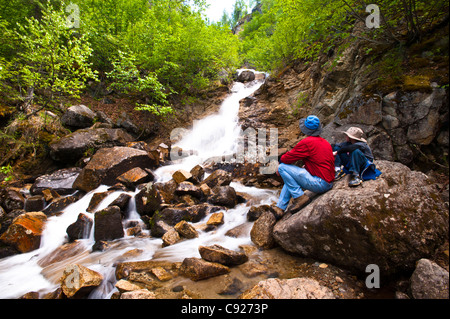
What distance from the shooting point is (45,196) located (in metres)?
7.31

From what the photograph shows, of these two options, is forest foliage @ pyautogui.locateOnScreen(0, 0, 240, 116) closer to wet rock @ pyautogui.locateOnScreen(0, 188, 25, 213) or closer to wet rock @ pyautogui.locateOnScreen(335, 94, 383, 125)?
wet rock @ pyautogui.locateOnScreen(0, 188, 25, 213)

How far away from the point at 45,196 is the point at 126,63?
24.4 feet

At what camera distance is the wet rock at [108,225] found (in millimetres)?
5320

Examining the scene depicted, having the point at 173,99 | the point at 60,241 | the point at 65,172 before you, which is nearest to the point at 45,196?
the point at 65,172

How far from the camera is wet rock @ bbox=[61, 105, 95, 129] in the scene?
406 inches

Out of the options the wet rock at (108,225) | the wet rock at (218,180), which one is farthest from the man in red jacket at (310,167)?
the wet rock at (108,225)

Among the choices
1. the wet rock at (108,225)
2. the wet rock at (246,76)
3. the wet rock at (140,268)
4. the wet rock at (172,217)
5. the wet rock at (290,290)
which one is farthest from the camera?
the wet rock at (246,76)

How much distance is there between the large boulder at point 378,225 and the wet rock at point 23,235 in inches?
269

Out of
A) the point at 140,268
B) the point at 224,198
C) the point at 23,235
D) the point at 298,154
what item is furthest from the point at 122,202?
the point at 298,154

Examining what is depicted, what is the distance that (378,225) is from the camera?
8.50 feet

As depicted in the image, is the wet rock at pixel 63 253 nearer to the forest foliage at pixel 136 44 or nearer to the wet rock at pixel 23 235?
the wet rock at pixel 23 235

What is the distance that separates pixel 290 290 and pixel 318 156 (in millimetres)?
2343
